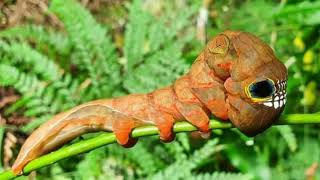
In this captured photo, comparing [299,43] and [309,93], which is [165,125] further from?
[299,43]

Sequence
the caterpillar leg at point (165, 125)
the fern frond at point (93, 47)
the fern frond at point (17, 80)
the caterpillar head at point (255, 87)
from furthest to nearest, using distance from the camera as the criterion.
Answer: the fern frond at point (93, 47) → the fern frond at point (17, 80) → the caterpillar leg at point (165, 125) → the caterpillar head at point (255, 87)

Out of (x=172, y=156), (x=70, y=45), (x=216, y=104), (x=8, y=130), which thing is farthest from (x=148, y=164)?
(x=216, y=104)

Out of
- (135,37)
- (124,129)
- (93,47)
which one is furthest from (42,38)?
(124,129)

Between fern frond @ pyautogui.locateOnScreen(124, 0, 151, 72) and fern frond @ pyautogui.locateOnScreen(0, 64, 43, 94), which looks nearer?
fern frond @ pyautogui.locateOnScreen(0, 64, 43, 94)

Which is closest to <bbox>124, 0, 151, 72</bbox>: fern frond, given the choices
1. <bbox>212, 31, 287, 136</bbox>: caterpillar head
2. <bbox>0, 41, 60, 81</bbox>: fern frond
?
<bbox>0, 41, 60, 81</bbox>: fern frond

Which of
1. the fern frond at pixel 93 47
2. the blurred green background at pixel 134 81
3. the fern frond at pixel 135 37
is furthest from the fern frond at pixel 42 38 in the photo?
the fern frond at pixel 135 37

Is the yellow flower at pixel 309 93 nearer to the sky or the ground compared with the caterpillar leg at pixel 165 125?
nearer to the ground

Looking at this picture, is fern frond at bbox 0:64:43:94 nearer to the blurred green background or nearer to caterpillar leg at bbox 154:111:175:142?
the blurred green background

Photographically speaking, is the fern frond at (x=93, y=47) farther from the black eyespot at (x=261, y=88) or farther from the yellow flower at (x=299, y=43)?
the black eyespot at (x=261, y=88)
